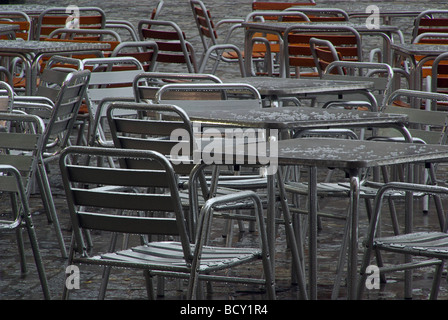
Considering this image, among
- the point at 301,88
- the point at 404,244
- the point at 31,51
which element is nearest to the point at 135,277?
the point at 301,88

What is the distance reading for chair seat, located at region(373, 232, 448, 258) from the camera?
3.09 meters

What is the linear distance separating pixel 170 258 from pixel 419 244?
0.84m

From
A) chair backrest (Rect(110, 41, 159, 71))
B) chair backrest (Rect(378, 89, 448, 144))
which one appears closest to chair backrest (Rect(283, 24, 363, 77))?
chair backrest (Rect(110, 41, 159, 71))

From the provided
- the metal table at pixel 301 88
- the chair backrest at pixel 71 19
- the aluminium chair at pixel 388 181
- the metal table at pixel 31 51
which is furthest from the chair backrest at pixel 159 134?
the chair backrest at pixel 71 19

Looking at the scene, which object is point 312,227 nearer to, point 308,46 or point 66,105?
point 66,105

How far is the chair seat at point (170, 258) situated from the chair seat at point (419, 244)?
1.47 feet

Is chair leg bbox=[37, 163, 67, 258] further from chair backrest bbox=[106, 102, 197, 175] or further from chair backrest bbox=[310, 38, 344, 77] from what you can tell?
chair backrest bbox=[310, 38, 344, 77]

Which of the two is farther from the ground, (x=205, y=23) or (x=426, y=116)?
(x=426, y=116)

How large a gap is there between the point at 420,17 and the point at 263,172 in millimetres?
4236

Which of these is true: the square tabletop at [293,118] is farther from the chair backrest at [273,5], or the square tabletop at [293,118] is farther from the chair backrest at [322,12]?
the chair backrest at [273,5]

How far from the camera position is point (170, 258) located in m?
2.99

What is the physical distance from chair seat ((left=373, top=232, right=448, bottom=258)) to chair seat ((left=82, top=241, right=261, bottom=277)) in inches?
17.7

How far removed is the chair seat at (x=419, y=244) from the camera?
309 centimetres
